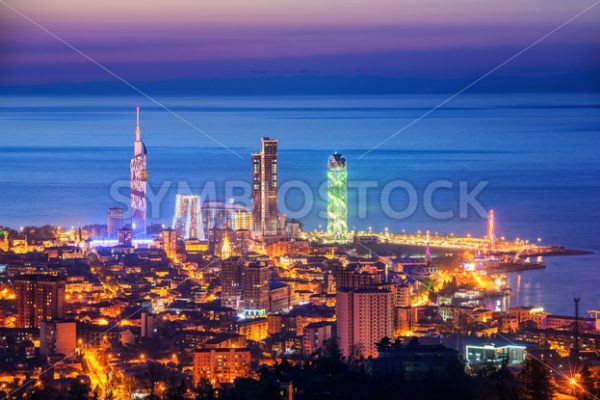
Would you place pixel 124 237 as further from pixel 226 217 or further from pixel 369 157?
pixel 369 157

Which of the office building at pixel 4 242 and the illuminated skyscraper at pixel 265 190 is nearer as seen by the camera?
the office building at pixel 4 242

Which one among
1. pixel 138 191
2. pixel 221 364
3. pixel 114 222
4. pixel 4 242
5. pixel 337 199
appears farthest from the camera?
pixel 138 191

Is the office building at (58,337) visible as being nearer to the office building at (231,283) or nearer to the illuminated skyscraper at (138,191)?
the office building at (231,283)

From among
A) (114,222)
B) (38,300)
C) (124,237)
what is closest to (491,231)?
(124,237)

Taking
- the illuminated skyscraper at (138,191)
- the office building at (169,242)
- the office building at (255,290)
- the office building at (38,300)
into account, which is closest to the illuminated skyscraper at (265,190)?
the office building at (169,242)

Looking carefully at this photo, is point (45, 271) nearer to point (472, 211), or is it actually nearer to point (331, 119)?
point (472, 211)
